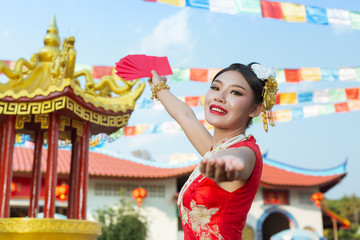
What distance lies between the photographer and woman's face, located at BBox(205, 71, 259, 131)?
1.55 meters

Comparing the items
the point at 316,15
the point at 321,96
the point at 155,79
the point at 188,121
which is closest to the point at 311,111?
the point at 321,96

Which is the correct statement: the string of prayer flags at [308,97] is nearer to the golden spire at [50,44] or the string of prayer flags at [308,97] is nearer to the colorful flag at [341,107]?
the colorful flag at [341,107]

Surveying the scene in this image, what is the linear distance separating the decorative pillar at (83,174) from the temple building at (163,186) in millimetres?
6315

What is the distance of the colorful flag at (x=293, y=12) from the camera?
22.7 ft

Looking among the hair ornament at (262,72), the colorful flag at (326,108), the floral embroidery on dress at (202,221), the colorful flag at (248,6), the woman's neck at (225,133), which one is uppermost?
the colorful flag at (248,6)

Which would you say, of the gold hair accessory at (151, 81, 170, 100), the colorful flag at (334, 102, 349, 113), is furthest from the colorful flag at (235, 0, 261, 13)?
the gold hair accessory at (151, 81, 170, 100)

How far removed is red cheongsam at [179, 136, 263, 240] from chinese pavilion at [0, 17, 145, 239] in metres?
3.81

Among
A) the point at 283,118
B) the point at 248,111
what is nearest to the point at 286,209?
the point at 283,118

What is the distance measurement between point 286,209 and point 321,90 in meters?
7.26

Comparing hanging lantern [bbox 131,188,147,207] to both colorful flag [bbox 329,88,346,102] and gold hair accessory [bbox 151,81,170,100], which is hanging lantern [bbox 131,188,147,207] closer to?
colorful flag [bbox 329,88,346,102]

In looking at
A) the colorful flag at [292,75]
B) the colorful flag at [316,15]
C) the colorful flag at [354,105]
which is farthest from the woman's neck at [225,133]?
the colorful flag at [354,105]

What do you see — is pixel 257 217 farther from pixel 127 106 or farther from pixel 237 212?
pixel 237 212

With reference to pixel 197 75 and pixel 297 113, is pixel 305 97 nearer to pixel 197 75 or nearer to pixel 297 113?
pixel 297 113

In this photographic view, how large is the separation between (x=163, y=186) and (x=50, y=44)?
857 centimetres
